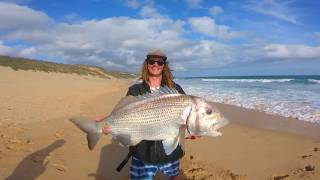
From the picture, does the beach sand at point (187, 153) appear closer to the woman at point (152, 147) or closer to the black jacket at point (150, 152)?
the woman at point (152, 147)

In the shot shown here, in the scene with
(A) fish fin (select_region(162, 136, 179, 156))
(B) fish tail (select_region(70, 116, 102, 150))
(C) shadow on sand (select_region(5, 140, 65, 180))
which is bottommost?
(C) shadow on sand (select_region(5, 140, 65, 180))

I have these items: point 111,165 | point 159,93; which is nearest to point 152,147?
point 159,93

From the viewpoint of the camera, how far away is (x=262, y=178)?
6684mm

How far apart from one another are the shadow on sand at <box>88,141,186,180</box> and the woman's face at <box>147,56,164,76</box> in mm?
2960

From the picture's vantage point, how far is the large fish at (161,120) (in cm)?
370

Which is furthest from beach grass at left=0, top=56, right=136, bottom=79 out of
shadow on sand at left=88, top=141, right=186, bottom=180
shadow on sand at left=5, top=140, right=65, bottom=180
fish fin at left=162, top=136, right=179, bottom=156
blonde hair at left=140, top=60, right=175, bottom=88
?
fish fin at left=162, top=136, right=179, bottom=156

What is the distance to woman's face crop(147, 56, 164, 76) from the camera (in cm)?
429

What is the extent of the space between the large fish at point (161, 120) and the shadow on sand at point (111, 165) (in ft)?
10.1

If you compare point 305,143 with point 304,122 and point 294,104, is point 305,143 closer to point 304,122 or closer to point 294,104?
point 304,122

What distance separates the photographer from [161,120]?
3.77 meters

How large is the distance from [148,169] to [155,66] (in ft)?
3.72

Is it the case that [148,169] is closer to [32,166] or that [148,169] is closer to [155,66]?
[155,66]

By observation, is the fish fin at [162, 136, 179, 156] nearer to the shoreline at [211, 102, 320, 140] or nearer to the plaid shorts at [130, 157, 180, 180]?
the plaid shorts at [130, 157, 180, 180]

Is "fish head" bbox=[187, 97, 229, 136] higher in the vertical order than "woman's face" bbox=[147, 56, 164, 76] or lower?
lower
